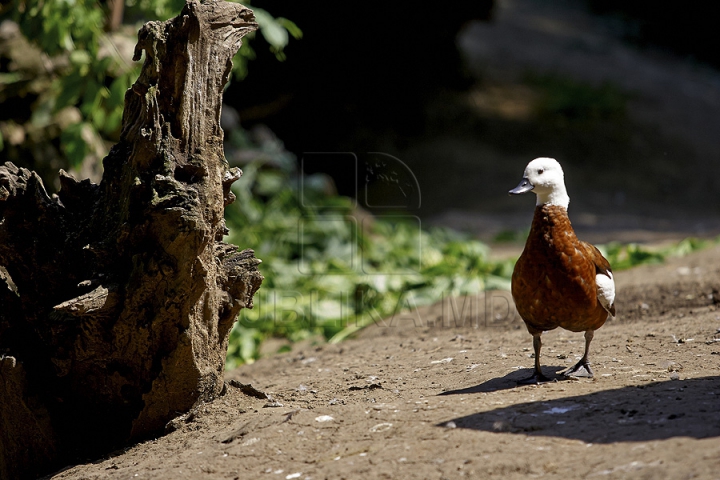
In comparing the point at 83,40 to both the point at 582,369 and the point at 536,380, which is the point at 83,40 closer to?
the point at 536,380

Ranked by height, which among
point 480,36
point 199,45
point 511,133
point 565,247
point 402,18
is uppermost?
point 480,36

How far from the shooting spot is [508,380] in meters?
3.27

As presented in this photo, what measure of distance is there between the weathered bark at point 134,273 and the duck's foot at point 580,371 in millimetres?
1447

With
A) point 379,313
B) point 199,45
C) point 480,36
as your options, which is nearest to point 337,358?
point 379,313

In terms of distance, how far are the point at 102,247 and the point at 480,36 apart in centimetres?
1702

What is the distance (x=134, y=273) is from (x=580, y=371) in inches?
76.5

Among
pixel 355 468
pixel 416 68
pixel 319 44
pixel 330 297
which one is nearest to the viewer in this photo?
pixel 355 468

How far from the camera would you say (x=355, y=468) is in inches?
99.5

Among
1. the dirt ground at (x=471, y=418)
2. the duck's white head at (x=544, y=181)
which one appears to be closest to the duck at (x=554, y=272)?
the duck's white head at (x=544, y=181)

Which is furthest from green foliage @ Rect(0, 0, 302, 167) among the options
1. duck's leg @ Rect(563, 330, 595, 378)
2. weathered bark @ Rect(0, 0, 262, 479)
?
duck's leg @ Rect(563, 330, 595, 378)

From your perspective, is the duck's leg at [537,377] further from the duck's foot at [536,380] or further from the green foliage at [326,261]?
the green foliage at [326,261]

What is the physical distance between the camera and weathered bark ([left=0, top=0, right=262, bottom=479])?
3.04 meters

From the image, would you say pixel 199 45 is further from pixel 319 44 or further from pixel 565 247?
pixel 319 44

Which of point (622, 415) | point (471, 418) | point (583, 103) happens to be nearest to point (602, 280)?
point (622, 415)
